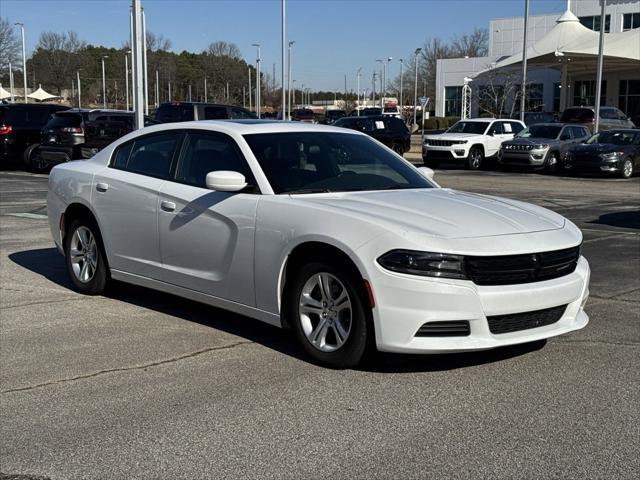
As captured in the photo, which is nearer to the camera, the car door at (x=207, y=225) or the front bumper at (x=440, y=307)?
the front bumper at (x=440, y=307)

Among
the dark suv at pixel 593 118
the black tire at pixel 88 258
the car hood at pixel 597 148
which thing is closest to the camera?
the black tire at pixel 88 258

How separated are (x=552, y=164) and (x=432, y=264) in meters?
23.7

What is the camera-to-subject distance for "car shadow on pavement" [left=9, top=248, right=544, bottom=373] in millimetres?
5500

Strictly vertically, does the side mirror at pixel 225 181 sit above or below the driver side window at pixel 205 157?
below

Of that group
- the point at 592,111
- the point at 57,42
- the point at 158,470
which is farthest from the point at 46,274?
the point at 57,42

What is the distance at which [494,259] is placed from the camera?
504cm

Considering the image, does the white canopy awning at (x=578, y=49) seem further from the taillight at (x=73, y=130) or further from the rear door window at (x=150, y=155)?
the rear door window at (x=150, y=155)

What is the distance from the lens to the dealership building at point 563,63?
1973 inches

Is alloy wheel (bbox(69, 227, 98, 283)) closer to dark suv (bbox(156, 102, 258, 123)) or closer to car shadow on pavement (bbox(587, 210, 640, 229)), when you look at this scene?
car shadow on pavement (bbox(587, 210, 640, 229))

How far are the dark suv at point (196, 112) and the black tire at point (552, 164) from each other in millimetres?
9911

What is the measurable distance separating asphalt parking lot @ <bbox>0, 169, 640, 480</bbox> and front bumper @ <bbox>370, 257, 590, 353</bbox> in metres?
0.27

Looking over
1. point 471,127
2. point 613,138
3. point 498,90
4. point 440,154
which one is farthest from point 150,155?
point 498,90

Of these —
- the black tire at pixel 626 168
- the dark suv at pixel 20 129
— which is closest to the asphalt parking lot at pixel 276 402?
the dark suv at pixel 20 129

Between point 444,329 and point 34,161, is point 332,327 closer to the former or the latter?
point 444,329
